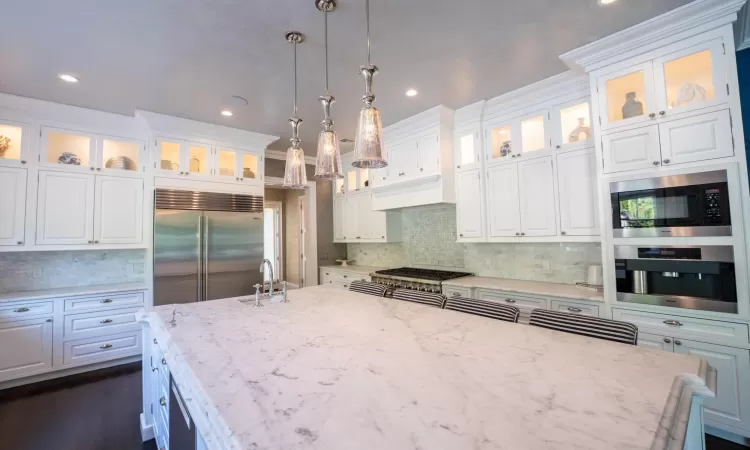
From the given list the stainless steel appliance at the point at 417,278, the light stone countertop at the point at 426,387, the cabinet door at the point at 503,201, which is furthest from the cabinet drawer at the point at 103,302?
the cabinet door at the point at 503,201

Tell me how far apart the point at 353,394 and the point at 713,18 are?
3.03 m

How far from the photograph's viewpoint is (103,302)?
3471mm

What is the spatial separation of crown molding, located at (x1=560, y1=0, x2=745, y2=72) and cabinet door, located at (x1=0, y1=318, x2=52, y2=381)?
17.3 ft

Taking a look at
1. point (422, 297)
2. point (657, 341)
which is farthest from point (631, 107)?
point (422, 297)

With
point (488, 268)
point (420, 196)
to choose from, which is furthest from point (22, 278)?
point (488, 268)

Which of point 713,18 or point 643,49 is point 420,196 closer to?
point 643,49

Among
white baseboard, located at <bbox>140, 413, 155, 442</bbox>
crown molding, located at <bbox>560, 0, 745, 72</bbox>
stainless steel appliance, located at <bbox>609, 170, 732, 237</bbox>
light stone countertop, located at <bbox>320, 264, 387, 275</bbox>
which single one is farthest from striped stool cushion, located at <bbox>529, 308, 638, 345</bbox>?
light stone countertop, located at <bbox>320, 264, 387, 275</bbox>

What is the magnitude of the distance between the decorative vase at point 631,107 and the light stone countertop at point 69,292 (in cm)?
485

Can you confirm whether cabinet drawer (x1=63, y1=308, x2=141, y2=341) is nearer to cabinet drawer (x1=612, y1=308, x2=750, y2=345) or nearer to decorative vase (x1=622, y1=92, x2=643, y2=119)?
cabinet drawer (x1=612, y1=308, x2=750, y2=345)

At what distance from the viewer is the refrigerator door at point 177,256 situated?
144 inches

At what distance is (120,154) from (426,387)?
14.2ft

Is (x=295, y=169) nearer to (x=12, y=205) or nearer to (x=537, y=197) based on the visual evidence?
(x=537, y=197)

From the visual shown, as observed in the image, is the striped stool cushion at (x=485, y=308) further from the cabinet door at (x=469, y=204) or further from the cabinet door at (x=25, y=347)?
the cabinet door at (x=25, y=347)

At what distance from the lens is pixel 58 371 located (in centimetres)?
327
